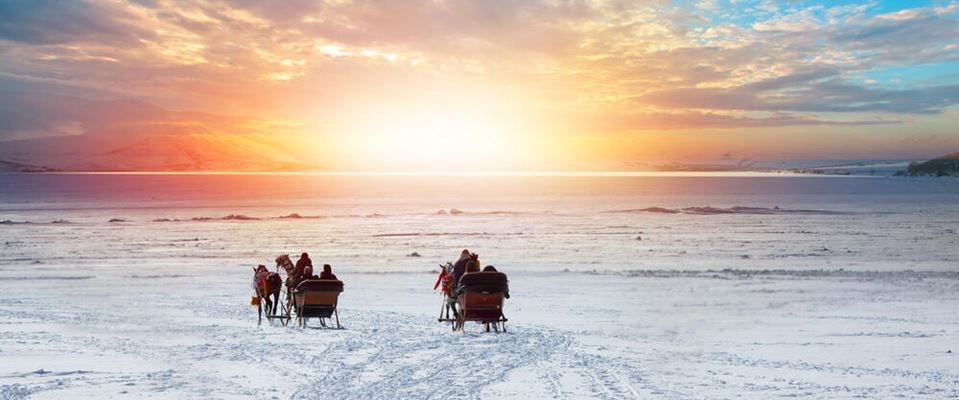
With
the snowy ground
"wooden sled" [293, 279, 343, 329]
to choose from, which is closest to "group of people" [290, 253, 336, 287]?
"wooden sled" [293, 279, 343, 329]

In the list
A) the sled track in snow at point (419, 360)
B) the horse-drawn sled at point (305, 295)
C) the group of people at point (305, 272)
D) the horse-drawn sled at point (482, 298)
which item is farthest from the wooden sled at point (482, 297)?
the group of people at point (305, 272)

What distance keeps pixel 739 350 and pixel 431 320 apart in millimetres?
6872

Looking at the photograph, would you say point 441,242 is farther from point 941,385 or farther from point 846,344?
point 941,385

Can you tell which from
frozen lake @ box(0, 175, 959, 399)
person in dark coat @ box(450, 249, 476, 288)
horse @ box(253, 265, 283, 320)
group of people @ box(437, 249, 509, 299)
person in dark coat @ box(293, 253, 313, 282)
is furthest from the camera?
person in dark coat @ box(293, 253, 313, 282)

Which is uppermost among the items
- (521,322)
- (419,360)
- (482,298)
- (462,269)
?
(462,269)

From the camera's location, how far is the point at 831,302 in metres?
20.4

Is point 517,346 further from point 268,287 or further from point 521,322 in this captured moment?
point 268,287

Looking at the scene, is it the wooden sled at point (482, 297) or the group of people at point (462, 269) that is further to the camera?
the group of people at point (462, 269)

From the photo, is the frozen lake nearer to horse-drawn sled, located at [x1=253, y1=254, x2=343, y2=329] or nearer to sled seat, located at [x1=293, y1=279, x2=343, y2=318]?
horse-drawn sled, located at [x1=253, y1=254, x2=343, y2=329]

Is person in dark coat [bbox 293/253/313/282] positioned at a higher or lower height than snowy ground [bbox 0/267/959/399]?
higher

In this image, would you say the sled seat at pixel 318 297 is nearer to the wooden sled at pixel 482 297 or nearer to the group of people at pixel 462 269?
the group of people at pixel 462 269

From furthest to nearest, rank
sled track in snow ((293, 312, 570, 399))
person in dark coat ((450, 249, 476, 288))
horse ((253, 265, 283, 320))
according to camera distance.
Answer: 1. horse ((253, 265, 283, 320))
2. person in dark coat ((450, 249, 476, 288))
3. sled track in snow ((293, 312, 570, 399))

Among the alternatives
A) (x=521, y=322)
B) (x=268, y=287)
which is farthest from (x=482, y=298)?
(x=268, y=287)

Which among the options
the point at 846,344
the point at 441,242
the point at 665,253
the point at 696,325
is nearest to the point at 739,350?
the point at 846,344
